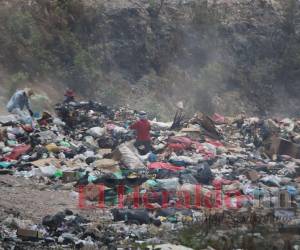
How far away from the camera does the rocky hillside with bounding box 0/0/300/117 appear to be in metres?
17.3

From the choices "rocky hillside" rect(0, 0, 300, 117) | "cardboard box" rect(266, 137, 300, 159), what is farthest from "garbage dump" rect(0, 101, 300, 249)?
"rocky hillside" rect(0, 0, 300, 117)

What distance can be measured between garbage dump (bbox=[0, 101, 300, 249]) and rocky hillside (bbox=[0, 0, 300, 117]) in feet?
11.2

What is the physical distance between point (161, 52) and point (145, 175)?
12.3 m

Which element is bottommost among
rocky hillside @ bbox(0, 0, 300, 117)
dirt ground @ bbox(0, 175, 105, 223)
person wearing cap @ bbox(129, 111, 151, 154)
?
dirt ground @ bbox(0, 175, 105, 223)

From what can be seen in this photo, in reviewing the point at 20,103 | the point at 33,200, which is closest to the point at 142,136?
the point at 20,103

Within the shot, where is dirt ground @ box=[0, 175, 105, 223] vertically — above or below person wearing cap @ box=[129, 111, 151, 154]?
below

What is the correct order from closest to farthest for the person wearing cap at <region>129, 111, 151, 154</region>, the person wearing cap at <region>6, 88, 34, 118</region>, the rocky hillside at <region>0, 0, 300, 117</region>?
the person wearing cap at <region>129, 111, 151, 154</region>
the person wearing cap at <region>6, 88, 34, 118</region>
the rocky hillside at <region>0, 0, 300, 117</region>

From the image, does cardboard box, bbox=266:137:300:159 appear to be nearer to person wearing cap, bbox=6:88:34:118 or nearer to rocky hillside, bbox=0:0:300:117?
person wearing cap, bbox=6:88:34:118

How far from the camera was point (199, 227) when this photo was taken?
6.46 meters

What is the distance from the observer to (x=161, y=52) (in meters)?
21.3

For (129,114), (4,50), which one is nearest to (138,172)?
(129,114)

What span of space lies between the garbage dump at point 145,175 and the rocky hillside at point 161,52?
3.41 meters

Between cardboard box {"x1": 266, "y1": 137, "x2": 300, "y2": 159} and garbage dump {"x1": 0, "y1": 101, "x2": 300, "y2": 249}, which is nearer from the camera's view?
garbage dump {"x1": 0, "y1": 101, "x2": 300, "y2": 249}

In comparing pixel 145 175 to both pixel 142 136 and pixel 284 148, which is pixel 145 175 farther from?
pixel 284 148
